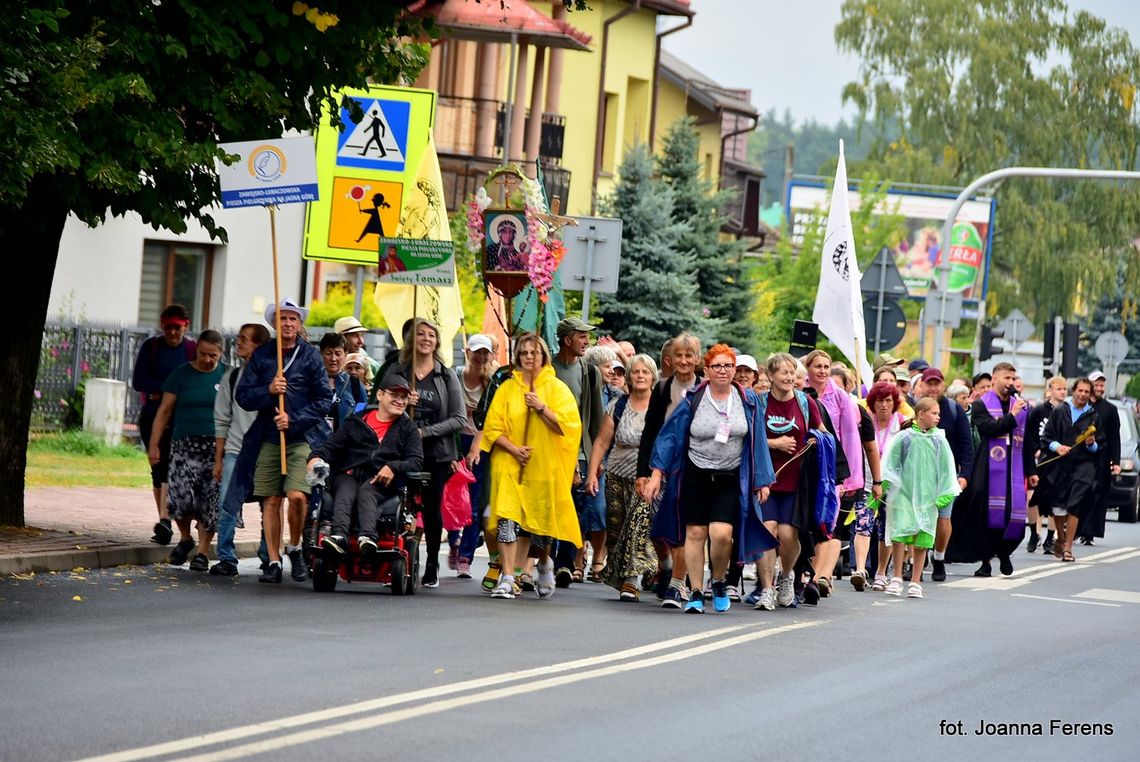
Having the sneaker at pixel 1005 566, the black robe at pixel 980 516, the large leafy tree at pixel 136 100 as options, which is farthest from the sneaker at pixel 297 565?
the sneaker at pixel 1005 566

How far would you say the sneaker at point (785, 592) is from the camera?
15312 mm

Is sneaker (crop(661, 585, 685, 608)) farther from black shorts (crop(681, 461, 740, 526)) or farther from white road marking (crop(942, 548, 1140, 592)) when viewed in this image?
white road marking (crop(942, 548, 1140, 592))

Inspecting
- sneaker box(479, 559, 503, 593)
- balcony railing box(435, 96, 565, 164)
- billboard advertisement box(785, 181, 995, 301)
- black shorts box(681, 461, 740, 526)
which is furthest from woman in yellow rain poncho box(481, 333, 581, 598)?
billboard advertisement box(785, 181, 995, 301)

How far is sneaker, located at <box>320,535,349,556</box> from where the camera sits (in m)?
14.1

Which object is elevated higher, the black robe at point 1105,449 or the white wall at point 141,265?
the white wall at point 141,265

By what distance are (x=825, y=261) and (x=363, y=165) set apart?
4.52 metres

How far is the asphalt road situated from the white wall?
52.9 ft

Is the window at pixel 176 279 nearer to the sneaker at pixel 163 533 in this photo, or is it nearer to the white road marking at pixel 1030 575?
the white road marking at pixel 1030 575

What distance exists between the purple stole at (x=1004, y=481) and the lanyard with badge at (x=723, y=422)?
675 centimetres

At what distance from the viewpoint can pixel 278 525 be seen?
49.6 feet

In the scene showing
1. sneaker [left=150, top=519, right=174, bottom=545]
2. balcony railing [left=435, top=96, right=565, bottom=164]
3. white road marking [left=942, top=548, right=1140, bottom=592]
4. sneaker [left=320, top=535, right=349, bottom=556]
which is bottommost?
white road marking [left=942, top=548, right=1140, bottom=592]

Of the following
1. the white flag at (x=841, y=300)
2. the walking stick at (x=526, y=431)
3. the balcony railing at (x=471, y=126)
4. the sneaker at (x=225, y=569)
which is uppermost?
the balcony railing at (x=471, y=126)

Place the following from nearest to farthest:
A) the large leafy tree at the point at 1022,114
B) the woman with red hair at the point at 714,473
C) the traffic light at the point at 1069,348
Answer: the woman with red hair at the point at 714,473 < the traffic light at the point at 1069,348 < the large leafy tree at the point at 1022,114

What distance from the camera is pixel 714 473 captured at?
14500 mm
